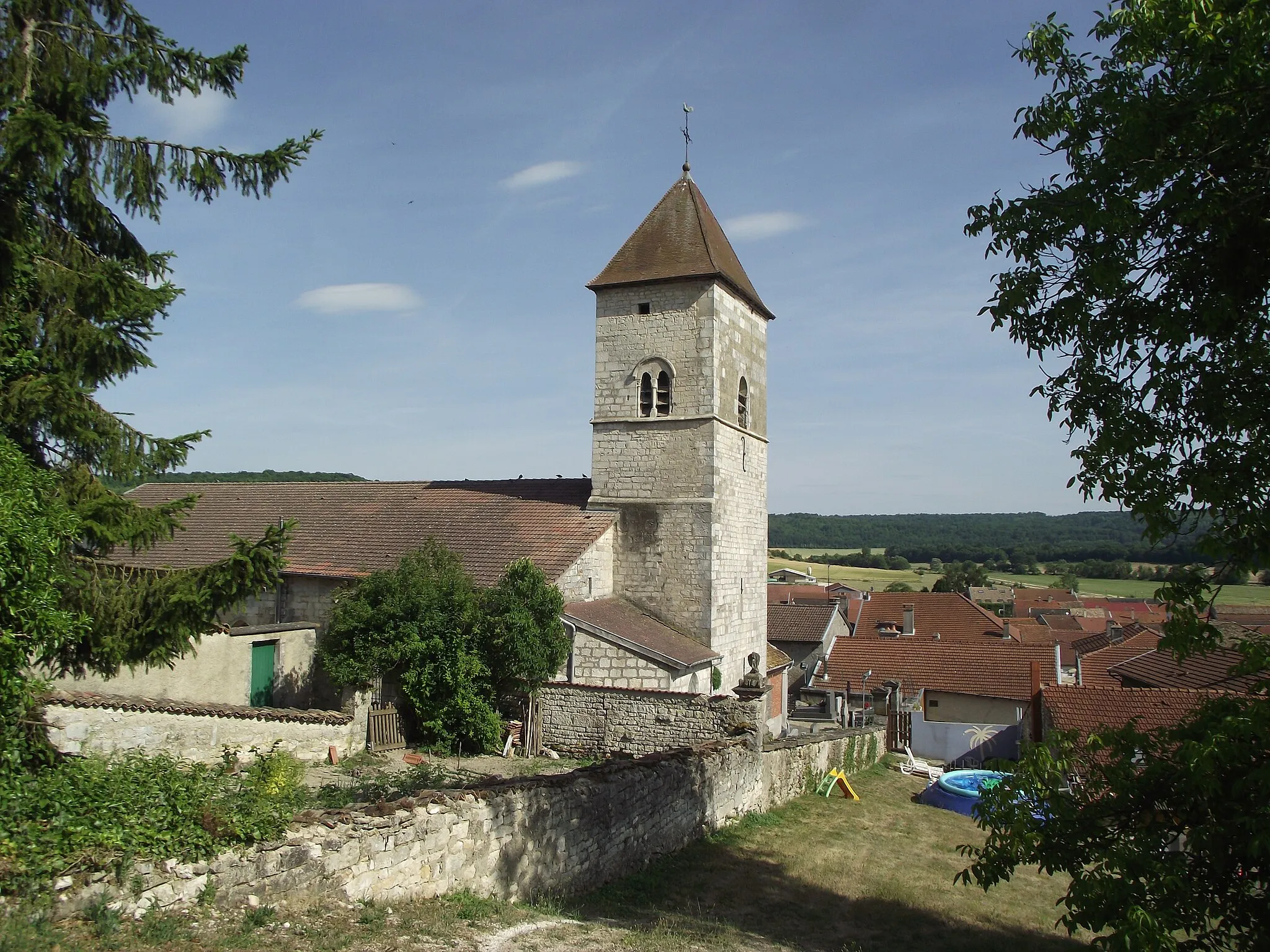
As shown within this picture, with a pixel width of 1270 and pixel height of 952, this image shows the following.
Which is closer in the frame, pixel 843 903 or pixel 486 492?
pixel 843 903

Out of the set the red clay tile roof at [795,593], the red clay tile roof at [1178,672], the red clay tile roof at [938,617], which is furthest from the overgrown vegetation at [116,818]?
the red clay tile roof at [795,593]

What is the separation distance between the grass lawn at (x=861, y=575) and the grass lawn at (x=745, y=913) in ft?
263

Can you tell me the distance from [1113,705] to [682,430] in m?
12.4

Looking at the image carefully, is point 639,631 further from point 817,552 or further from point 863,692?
point 817,552

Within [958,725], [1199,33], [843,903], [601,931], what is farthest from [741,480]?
[1199,33]

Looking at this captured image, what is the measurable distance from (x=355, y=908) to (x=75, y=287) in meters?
6.01

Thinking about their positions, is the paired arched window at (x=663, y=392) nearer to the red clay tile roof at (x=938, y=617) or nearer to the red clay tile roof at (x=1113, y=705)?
the red clay tile roof at (x=1113, y=705)

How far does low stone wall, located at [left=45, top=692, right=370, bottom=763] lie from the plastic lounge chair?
1384 centimetres

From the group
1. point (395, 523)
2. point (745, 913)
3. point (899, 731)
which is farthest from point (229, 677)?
point (899, 731)

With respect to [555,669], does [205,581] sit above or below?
above

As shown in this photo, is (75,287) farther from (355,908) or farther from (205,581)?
(355,908)

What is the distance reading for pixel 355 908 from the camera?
23.3 ft

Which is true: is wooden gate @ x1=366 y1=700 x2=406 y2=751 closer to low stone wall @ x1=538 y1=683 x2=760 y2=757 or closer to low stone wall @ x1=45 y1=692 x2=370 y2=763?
low stone wall @ x1=45 y1=692 x2=370 y2=763

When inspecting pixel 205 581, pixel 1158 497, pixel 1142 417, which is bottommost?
pixel 205 581
